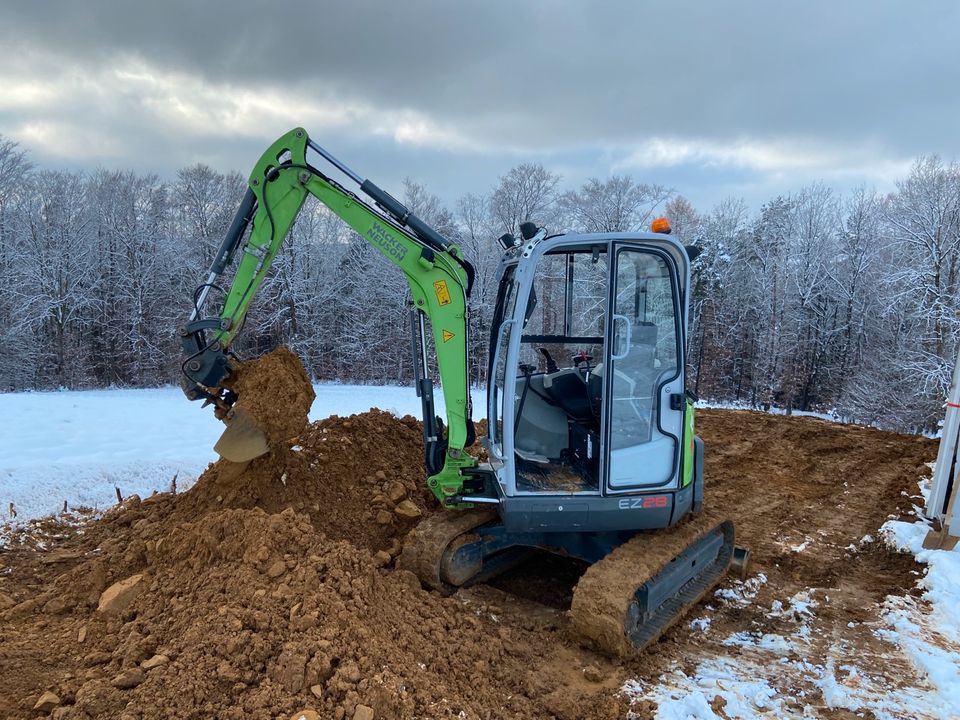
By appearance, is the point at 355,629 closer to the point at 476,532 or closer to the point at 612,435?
the point at 476,532

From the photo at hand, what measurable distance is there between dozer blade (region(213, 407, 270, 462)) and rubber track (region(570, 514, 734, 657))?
8.09 ft

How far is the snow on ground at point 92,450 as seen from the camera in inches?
225

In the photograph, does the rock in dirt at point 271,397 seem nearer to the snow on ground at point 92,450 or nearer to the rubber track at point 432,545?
the rubber track at point 432,545

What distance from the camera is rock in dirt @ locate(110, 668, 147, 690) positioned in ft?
9.11

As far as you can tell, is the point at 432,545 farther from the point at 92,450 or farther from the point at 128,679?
the point at 92,450

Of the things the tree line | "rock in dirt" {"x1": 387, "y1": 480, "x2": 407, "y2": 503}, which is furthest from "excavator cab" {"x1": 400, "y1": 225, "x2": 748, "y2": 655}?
the tree line

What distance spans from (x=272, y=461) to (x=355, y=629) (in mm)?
2086

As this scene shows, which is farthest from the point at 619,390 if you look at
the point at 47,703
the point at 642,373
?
the point at 47,703

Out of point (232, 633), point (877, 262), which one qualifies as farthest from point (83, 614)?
point (877, 262)

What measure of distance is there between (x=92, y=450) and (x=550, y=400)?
5160mm

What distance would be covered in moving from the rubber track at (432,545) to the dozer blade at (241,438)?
130 centimetres

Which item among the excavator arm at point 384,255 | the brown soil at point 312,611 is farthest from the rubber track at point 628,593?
the excavator arm at point 384,255

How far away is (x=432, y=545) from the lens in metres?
4.27

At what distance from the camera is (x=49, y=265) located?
2395 cm
